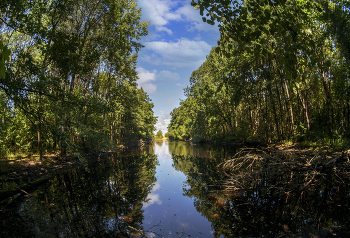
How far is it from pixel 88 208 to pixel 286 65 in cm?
713

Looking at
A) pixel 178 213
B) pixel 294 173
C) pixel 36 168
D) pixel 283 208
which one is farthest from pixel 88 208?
pixel 36 168

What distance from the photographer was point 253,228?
4852 mm

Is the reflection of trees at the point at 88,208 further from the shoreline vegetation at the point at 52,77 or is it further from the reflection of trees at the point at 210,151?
the reflection of trees at the point at 210,151

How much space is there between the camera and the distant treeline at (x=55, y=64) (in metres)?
7.57

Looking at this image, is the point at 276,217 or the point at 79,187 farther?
the point at 79,187

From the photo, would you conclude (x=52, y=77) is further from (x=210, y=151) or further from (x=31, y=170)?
(x=210, y=151)

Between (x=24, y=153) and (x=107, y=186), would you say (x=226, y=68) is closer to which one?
(x=107, y=186)

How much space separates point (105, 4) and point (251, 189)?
1831 cm

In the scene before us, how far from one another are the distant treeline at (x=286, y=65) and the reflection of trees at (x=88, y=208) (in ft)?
16.9

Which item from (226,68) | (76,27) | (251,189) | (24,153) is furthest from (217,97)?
(24,153)

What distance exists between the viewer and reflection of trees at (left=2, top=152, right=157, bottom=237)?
5.04 m

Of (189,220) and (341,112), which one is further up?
(341,112)

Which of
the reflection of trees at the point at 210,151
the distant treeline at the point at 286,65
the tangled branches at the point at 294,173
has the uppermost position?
the distant treeline at the point at 286,65

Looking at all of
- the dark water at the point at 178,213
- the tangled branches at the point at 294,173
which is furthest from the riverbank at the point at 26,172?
the tangled branches at the point at 294,173
